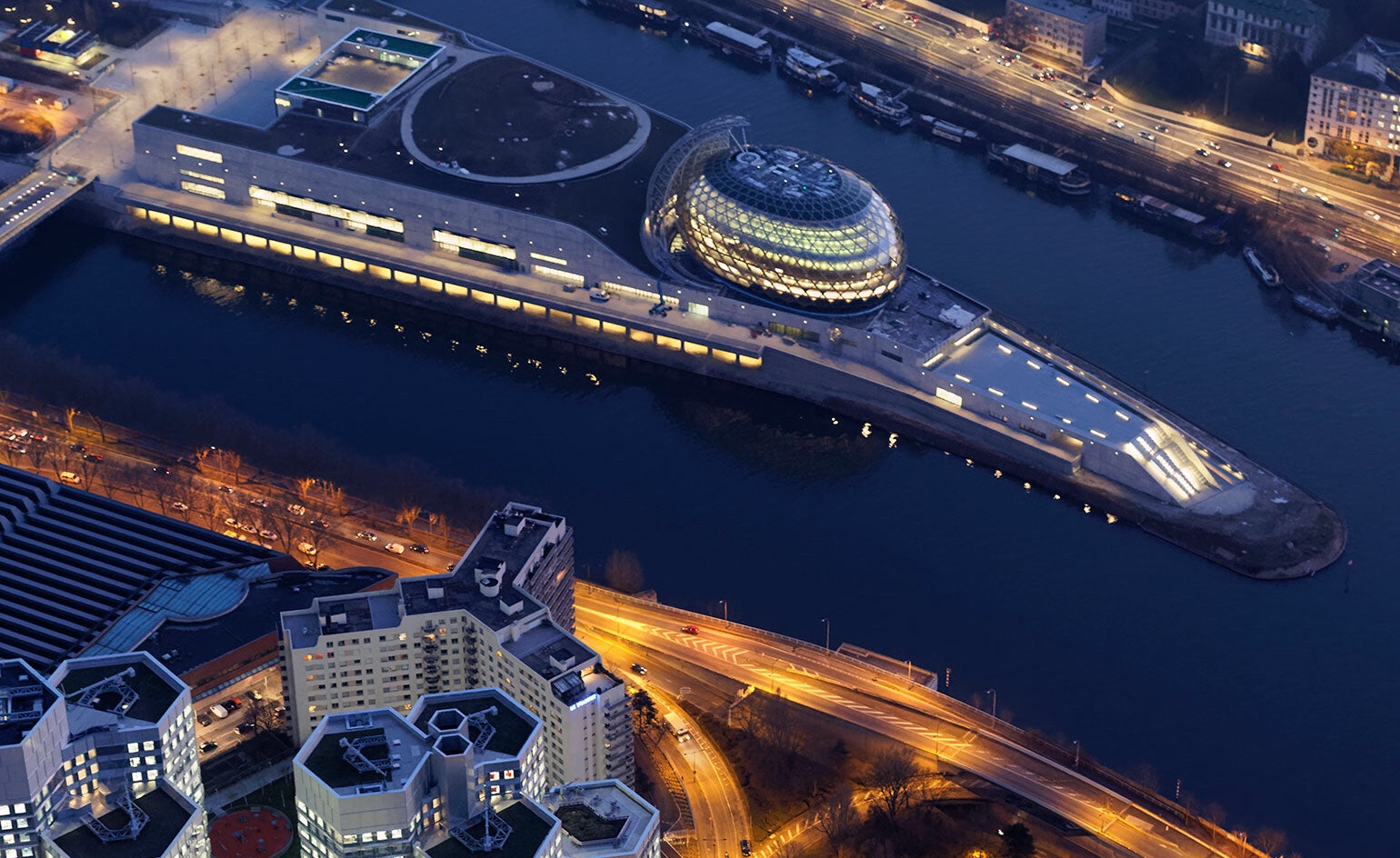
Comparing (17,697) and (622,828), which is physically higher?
(17,697)

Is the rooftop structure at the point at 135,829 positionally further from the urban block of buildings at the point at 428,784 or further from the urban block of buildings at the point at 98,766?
the urban block of buildings at the point at 428,784

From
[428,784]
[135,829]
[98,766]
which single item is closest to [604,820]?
[428,784]

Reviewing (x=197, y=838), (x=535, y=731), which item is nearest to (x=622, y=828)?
(x=535, y=731)

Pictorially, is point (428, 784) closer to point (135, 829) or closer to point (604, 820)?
point (135, 829)

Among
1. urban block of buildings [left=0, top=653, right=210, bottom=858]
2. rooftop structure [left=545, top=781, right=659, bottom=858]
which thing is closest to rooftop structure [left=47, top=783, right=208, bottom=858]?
urban block of buildings [left=0, top=653, right=210, bottom=858]

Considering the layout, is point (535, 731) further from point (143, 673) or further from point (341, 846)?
point (143, 673)

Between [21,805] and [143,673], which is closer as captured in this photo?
[21,805]

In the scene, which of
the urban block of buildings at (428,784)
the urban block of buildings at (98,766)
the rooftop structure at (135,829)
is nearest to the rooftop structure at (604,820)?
the urban block of buildings at (428,784)
